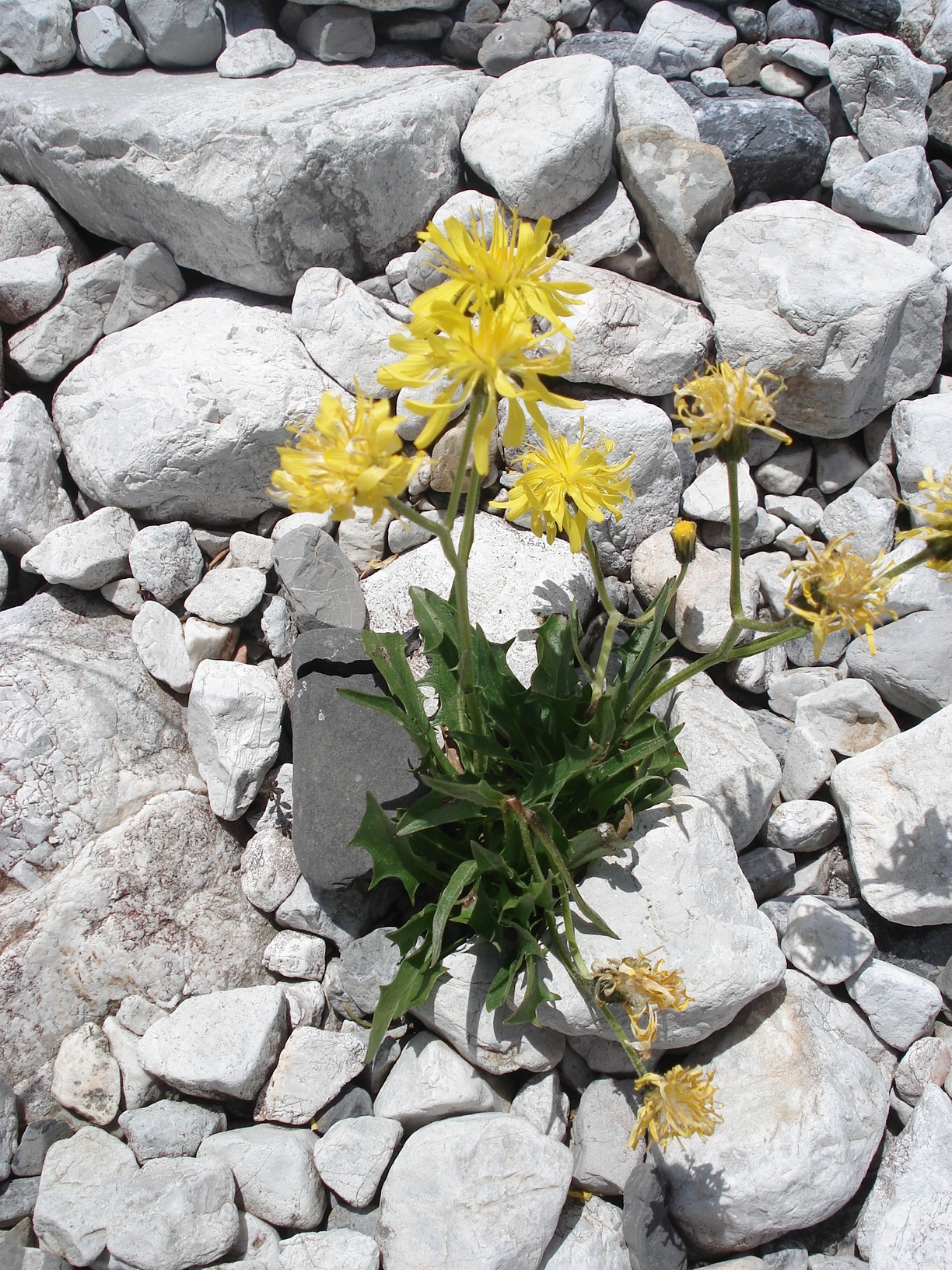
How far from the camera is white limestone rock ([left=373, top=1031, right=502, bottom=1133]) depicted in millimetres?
2781

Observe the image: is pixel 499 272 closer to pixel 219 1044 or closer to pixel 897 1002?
pixel 219 1044

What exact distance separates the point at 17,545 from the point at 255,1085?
2.36 meters

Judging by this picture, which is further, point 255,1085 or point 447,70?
point 447,70

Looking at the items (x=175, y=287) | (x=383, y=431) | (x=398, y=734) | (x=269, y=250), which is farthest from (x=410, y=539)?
(x=383, y=431)

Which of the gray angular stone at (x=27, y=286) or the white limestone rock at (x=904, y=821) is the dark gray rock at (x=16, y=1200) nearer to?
the white limestone rock at (x=904, y=821)

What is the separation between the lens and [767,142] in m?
4.38

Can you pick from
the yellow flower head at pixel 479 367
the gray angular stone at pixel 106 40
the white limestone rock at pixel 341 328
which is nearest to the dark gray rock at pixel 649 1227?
the yellow flower head at pixel 479 367

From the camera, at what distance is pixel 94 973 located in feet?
9.92

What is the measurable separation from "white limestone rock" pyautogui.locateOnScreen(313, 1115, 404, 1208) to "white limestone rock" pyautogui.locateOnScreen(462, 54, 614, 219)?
12.2 feet

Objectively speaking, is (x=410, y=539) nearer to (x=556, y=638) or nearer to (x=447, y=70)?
(x=556, y=638)

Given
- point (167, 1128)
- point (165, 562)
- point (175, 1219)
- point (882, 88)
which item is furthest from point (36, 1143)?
point (882, 88)

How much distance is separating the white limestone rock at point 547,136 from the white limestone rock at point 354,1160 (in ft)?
12.2

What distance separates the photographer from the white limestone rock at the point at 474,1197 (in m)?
2.51

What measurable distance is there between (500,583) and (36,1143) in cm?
245
